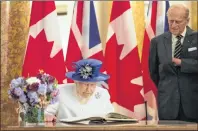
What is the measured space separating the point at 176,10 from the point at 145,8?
2.01m

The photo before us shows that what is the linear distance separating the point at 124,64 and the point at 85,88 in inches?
62.1

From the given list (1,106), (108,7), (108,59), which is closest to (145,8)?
(108,7)

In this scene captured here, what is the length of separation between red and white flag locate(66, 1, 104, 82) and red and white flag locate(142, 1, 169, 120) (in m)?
0.54

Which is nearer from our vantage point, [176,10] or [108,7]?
[176,10]

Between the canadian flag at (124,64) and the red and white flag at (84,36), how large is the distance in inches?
5.9

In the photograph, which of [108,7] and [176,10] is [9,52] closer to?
[108,7]

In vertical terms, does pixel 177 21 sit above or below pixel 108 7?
below

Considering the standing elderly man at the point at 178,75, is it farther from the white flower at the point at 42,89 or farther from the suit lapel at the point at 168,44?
the white flower at the point at 42,89

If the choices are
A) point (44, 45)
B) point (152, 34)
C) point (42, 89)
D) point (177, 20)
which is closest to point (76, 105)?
point (42, 89)

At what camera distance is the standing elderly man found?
3.53 metres

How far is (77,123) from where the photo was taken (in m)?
2.22

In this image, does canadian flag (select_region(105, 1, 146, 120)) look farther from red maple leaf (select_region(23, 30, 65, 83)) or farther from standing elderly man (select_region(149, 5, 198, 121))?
standing elderly man (select_region(149, 5, 198, 121))

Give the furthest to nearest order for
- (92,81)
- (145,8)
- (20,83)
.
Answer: (145,8) → (92,81) → (20,83)

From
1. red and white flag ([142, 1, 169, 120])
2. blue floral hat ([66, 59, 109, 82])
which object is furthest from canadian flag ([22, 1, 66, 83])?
blue floral hat ([66, 59, 109, 82])
